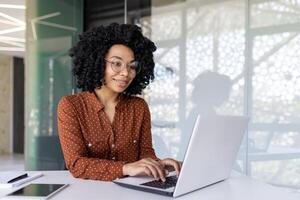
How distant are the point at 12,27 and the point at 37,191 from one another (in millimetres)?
7577

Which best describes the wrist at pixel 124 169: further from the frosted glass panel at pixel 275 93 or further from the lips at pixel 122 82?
the frosted glass panel at pixel 275 93

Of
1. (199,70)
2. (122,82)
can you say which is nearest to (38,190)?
(122,82)

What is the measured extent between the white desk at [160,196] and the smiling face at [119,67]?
0.48 meters

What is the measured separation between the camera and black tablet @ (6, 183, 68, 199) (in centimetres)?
114

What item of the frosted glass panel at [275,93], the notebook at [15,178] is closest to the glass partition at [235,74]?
the frosted glass panel at [275,93]

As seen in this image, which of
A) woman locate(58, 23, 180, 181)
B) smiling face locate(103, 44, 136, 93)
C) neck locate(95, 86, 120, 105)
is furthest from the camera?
neck locate(95, 86, 120, 105)

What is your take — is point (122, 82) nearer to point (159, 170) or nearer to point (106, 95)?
point (106, 95)

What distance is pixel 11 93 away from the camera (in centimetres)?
1130

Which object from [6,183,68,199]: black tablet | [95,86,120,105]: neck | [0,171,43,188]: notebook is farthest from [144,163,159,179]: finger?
[95,86,120,105]: neck

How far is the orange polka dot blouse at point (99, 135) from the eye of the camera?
1466 mm

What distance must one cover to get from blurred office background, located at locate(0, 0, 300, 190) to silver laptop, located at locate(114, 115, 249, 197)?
4.61 feet

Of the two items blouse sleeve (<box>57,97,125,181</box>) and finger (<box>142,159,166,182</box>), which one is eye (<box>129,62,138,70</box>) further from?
finger (<box>142,159,166,182</box>)

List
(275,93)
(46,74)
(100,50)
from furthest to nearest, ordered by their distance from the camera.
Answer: (46,74) < (275,93) < (100,50)

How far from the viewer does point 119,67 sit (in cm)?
171
